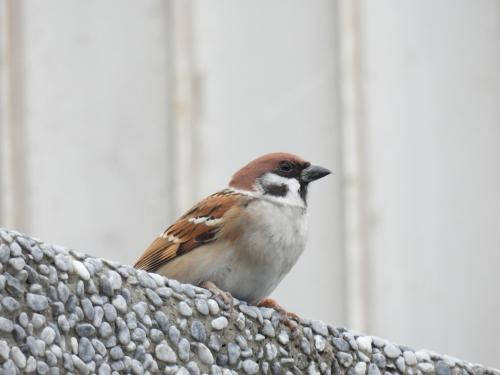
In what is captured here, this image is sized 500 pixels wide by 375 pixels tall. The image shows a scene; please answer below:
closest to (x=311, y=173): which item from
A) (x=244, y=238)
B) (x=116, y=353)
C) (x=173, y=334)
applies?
(x=244, y=238)

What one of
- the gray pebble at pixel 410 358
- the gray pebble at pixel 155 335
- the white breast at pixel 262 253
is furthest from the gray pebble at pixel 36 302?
the gray pebble at pixel 410 358

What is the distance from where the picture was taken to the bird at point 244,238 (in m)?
5.78

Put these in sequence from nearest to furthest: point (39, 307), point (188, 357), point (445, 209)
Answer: point (39, 307)
point (188, 357)
point (445, 209)

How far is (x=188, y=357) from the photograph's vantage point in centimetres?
488

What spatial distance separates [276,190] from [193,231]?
0.40 metres

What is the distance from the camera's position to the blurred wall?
11328mm

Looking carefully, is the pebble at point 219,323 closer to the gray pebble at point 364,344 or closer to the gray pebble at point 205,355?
the gray pebble at point 205,355

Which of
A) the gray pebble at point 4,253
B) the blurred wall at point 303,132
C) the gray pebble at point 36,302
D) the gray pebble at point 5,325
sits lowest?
the blurred wall at point 303,132

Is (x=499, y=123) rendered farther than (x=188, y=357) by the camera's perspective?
Yes

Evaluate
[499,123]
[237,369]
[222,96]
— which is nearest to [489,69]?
[499,123]

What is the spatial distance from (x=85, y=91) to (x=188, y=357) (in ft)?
23.7

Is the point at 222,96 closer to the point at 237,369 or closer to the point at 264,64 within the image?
the point at 264,64

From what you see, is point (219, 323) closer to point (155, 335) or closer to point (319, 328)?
point (155, 335)

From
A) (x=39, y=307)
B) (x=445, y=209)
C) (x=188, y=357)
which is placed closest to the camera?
(x=39, y=307)
